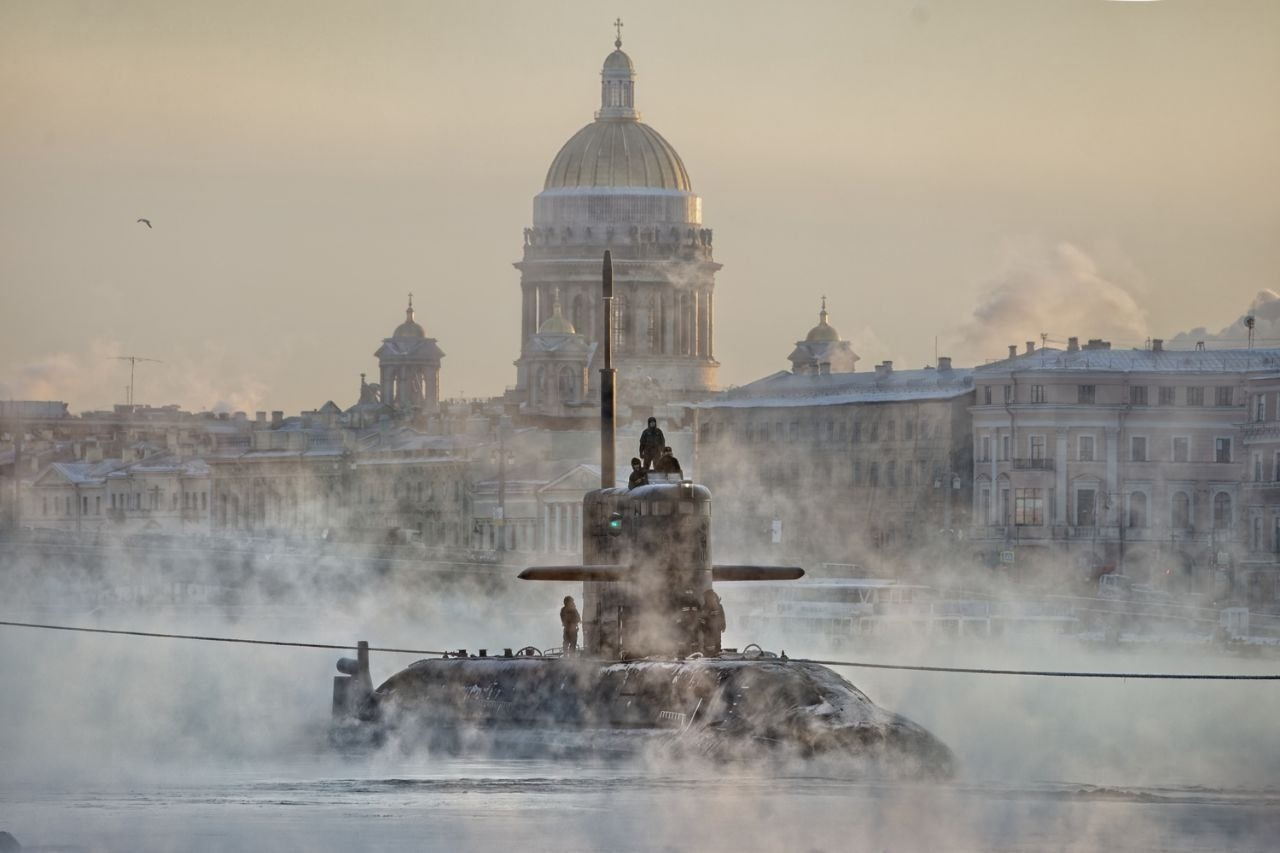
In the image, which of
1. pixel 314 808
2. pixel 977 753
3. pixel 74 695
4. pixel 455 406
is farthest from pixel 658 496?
pixel 455 406

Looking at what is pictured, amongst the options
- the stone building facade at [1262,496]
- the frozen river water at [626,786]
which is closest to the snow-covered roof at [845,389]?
the stone building facade at [1262,496]

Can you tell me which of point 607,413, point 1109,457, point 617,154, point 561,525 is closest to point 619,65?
point 617,154

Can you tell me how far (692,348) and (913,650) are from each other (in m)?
87.7

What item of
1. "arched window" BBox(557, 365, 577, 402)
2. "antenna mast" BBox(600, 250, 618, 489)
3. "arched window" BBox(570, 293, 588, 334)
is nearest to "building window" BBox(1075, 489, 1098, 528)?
"antenna mast" BBox(600, 250, 618, 489)

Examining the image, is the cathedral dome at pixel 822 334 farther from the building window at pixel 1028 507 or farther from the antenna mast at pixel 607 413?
the antenna mast at pixel 607 413

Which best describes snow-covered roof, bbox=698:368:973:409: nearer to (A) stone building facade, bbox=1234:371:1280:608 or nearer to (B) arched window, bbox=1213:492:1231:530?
(B) arched window, bbox=1213:492:1231:530

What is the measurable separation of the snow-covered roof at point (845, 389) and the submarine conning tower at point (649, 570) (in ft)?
246

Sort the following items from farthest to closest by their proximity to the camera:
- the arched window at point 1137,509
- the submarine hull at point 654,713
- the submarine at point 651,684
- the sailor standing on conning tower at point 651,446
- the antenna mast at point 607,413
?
the arched window at point 1137,509
the antenna mast at point 607,413
the sailor standing on conning tower at point 651,446
the submarine at point 651,684
the submarine hull at point 654,713

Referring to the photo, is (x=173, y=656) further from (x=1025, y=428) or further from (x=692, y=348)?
(x=692, y=348)

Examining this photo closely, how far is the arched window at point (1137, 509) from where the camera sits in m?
116

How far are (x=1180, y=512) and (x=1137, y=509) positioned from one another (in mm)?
2301

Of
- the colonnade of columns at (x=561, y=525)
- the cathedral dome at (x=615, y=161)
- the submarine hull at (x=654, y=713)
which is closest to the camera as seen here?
the submarine hull at (x=654, y=713)

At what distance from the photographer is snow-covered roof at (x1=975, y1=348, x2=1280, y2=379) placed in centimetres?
11712

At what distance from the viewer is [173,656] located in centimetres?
9325
